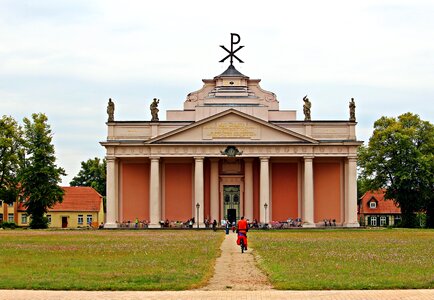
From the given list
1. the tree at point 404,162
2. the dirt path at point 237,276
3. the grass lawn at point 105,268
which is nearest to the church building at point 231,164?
the tree at point 404,162

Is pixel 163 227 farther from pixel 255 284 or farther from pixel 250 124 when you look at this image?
pixel 255 284

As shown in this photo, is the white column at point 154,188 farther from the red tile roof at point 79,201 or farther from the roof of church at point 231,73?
the red tile roof at point 79,201

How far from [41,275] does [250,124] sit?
59694 mm

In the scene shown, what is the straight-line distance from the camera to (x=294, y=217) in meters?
85.4

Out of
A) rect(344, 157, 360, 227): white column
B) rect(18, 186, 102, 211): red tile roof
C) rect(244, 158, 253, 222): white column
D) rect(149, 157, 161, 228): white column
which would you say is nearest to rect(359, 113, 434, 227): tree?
rect(344, 157, 360, 227): white column

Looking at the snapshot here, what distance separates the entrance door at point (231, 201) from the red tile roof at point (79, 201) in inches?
1205

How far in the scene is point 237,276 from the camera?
24.8 meters

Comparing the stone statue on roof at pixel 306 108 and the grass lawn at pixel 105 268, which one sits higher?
the stone statue on roof at pixel 306 108

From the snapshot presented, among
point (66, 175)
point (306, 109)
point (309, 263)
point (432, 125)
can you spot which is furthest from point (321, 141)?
point (309, 263)

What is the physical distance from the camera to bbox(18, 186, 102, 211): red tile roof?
111750mm

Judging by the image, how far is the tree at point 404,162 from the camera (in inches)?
3393

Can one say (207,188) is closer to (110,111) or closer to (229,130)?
(229,130)

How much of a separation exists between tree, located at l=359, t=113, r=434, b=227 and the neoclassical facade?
6.04 metres

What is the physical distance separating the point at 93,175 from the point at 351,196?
70.2 m
